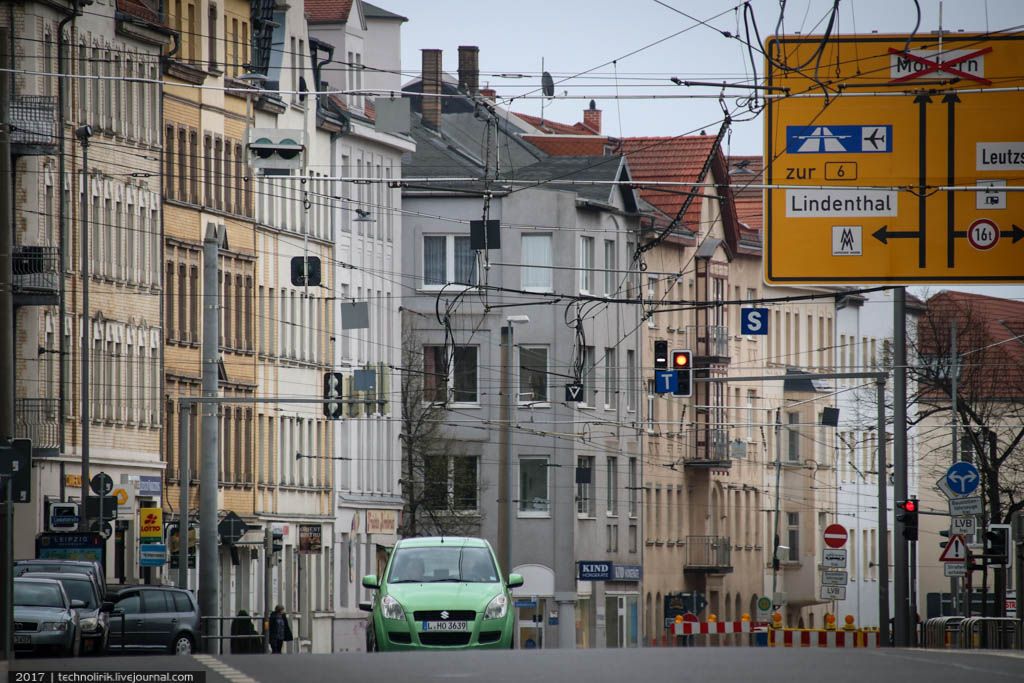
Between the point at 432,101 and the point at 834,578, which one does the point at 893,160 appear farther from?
the point at 432,101

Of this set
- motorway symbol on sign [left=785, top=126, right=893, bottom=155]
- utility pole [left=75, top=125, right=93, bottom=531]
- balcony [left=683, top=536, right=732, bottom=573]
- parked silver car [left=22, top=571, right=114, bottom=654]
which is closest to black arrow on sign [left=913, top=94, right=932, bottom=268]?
motorway symbol on sign [left=785, top=126, right=893, bottom=155]

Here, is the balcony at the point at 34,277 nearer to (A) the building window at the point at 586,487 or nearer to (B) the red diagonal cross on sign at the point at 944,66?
(B) the red diagonal cross on sign at the point at 944,66

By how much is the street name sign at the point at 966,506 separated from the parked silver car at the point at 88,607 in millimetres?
16360

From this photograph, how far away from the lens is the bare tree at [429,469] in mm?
91375

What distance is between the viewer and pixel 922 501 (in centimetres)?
12231

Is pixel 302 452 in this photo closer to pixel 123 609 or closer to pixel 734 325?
pixel 734 325

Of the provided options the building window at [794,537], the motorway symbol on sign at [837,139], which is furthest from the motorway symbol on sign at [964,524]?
the building window at [794,537]

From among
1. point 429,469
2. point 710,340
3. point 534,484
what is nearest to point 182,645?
point 429,469

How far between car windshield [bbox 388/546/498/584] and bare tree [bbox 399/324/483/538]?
56.9m

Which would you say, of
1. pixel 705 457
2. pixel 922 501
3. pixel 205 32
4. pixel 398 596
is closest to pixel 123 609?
pixel 398 596

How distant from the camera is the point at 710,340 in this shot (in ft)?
346

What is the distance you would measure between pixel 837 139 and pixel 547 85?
3.73 metres

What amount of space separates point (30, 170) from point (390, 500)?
32.3 metres

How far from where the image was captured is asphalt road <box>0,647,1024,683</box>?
22.9m
